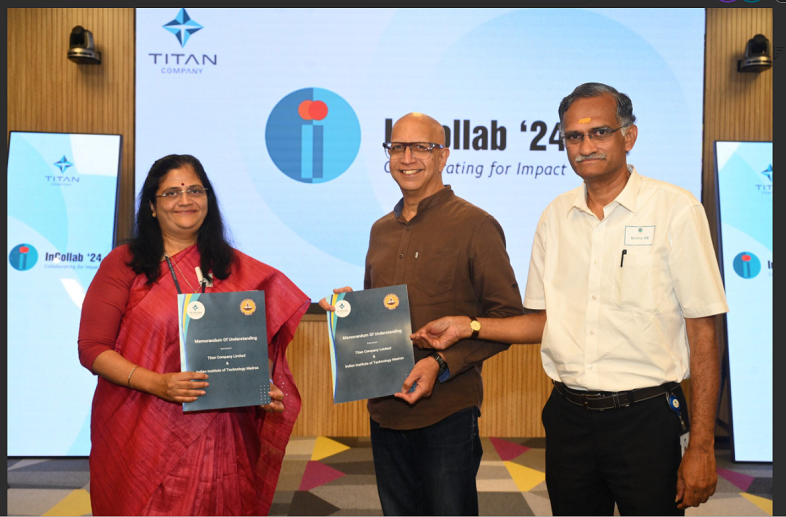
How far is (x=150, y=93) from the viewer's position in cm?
416

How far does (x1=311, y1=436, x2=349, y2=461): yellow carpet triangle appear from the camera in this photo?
4009mm

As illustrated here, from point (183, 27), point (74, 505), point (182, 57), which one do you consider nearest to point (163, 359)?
point (74, 505)

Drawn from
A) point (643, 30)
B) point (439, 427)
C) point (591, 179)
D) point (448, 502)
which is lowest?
point (448, 502)

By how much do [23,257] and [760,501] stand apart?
4.96 metres

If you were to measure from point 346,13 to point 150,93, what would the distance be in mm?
1540

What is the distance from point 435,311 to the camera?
189 cm

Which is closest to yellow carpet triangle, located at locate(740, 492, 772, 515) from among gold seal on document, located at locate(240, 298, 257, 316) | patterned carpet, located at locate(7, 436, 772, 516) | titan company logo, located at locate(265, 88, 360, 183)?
patterned carpet, located at locate(7, 436, 772, 516)

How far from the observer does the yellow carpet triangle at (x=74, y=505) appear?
3.10m

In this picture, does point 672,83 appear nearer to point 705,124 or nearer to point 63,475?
point 705,124

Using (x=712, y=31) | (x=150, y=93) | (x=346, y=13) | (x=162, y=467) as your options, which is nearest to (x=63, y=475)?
(x=162, y=467)

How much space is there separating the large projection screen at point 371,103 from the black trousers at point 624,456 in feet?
8.34

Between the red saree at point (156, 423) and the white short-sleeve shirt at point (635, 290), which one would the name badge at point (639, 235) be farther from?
the red saree at point (156, 423)

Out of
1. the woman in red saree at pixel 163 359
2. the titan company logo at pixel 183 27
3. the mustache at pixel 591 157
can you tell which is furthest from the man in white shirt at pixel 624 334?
the titan company logo at pixel 183 27

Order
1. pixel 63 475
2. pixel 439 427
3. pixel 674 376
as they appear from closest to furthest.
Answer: pixel 674 376 < pixel 439 427 < pixel 63 475
